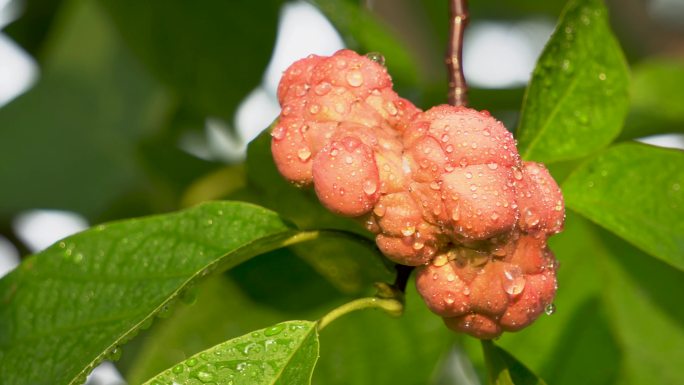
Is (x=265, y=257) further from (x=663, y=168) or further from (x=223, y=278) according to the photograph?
(x=663, y=168)

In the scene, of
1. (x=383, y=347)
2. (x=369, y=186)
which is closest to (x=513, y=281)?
(x=369, y=186)

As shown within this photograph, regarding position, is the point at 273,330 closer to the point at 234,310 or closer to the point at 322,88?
the point at 322,88

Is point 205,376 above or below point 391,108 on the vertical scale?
below

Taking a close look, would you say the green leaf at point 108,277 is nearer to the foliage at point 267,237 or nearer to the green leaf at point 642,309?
the foliage at point 267,237

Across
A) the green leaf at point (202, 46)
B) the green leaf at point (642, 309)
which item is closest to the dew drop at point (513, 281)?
the green leaf at point (642, 309)

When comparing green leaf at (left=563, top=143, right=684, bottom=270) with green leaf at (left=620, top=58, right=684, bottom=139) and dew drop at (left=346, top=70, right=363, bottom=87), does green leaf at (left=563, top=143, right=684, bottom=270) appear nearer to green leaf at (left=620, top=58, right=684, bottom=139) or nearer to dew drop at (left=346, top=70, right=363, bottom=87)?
dew drop at (left=346, top=70, right=363, bottom=87)

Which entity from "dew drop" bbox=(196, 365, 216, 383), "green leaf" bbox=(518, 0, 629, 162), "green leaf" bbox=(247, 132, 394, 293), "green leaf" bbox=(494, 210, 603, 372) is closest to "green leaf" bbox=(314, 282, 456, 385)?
"green leaf" bbox=(494, 210, 603, 372)

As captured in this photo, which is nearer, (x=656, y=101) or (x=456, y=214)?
(x=456, y=214)

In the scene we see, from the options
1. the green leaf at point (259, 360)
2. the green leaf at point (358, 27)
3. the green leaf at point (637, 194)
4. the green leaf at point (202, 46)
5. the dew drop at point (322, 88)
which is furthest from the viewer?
the green leaf at point (202, 46)
